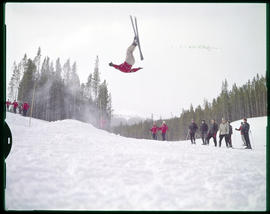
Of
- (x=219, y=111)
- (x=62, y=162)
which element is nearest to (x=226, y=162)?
(x=62, y=162)

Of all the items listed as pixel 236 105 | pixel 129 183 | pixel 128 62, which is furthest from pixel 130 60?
pixel 236 105

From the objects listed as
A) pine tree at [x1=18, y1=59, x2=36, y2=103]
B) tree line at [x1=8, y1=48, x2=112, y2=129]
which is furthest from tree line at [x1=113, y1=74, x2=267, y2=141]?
pine tree at [x1=18, y1=59, x2=36, y2=103]

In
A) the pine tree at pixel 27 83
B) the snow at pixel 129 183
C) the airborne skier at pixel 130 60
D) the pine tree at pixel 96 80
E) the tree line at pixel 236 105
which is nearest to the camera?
the snow at pixel 129 183

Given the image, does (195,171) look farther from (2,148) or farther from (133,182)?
(2,148)

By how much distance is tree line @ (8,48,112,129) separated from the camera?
3884 centimetres

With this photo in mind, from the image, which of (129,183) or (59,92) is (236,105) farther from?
(129,183)

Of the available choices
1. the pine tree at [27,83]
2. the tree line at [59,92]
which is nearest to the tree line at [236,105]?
the tree line at [59,92]

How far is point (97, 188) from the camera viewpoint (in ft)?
13.0

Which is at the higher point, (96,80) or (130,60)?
(96,80)

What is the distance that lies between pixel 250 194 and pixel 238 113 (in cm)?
6258

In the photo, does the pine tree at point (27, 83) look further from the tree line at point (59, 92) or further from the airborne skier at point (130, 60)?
the airborne skier at point (130, 60)

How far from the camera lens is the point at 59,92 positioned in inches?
1766

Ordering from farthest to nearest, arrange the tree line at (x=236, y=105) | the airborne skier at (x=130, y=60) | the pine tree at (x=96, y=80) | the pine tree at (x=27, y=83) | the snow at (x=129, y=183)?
the tree line at (x=236, y=105) < the pine tree at (x=96, y=80) < the pine tree at (x=27, y=83) < the airborne skier at (x=130, y=60) < the snow at (x=129, y=183)

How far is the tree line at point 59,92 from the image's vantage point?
3884cm
